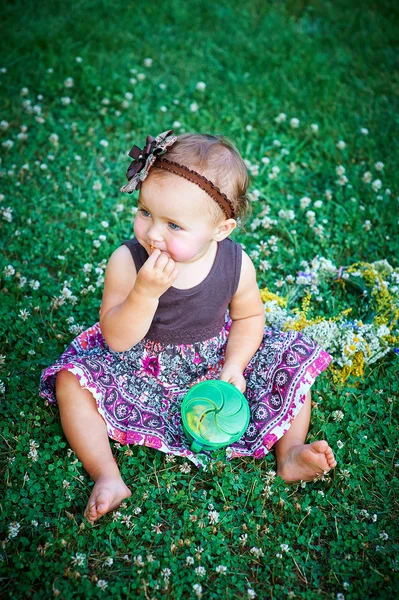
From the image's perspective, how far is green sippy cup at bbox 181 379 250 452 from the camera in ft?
9.83

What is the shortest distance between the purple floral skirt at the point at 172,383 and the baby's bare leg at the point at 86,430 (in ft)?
0.15

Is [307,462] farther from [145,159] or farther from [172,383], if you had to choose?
[145,159]

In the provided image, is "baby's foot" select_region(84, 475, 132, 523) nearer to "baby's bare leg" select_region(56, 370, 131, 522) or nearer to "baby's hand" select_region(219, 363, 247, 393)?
"baby's bare leg" select_region(56, 370, 131, 522)

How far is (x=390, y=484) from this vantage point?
312 cm

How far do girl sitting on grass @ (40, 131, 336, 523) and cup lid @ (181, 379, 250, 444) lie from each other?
0.13 metres

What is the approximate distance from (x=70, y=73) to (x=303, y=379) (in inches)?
155

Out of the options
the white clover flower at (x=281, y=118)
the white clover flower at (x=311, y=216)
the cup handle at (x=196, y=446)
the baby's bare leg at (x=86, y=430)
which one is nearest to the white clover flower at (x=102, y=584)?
the baby's bare leg at (x=86, y=430)

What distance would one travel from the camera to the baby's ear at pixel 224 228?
2.91m

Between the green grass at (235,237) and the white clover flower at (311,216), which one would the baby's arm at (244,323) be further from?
the white clover flower at (311,216)

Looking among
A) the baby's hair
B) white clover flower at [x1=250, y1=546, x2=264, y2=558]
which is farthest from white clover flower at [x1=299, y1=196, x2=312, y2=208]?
white clover flower at [x1=250, y1=546, x2=264, y2=558]

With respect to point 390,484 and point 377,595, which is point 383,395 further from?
point 377,595

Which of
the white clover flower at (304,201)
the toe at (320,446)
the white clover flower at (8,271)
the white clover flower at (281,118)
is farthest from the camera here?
the white clover flower at (281,118)

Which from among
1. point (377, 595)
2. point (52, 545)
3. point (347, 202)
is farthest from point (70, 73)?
point (377, 595)

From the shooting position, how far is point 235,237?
4.56 metres
